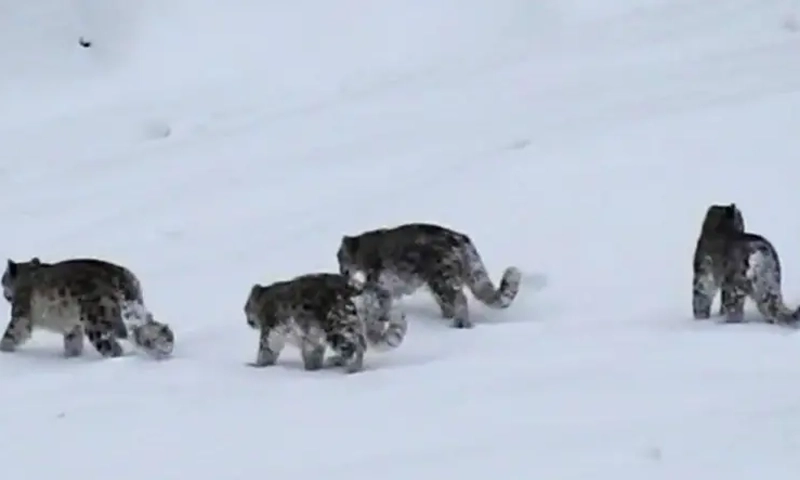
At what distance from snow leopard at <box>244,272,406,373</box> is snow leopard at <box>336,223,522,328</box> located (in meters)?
0.68

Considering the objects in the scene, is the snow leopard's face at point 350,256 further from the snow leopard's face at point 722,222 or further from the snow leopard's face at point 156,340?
the snow leopard's face at point 722,222

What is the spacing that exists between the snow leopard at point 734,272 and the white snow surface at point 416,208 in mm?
197

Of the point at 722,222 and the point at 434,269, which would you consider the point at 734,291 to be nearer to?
the point at 722,222

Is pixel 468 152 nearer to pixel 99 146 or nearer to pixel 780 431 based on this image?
pixel 99 146

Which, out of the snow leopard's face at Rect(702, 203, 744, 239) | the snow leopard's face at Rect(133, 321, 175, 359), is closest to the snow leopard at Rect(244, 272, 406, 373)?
the snow leopard's face at Rect(133, 321, 175, 359)

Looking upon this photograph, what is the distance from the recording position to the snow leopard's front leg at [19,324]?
24.4 ft

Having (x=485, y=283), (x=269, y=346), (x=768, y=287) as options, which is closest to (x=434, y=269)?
(x=485, y=283)

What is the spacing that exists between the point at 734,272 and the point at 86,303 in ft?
9.60

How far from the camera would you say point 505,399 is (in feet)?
18.7

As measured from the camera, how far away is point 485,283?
7.81 metres

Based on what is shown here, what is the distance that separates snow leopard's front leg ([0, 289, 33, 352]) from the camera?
7.43 metres

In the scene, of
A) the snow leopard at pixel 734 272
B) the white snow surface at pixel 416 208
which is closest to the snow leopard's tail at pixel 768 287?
the snow leopard at pixel 734 272

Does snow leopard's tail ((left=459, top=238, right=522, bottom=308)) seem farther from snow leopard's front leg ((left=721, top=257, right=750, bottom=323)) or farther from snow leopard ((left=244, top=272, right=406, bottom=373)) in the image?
snow leopard's front leg ((left=721, top=257, right=750, bottom=323))

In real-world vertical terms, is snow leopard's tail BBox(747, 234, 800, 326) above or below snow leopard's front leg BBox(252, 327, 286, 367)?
above
